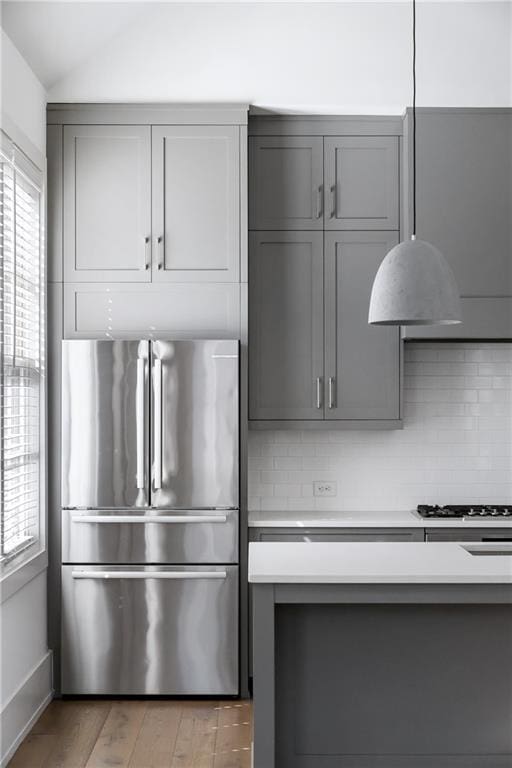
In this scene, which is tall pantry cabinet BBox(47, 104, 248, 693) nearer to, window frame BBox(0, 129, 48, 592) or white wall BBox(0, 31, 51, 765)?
window frame BBox(0, 129, 48, 592)

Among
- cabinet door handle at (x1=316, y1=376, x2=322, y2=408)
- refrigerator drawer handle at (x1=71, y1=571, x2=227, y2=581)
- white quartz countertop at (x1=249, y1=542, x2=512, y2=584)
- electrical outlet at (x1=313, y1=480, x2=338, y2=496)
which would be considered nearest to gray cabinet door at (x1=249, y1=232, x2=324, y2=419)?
cabinet door handle at (x1=316, y1=376, x2=322, y2=408)

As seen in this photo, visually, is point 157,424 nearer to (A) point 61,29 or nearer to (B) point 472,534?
(B) point 472,534

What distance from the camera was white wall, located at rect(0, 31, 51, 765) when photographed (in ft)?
11.1

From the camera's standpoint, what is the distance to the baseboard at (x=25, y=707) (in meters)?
3.32

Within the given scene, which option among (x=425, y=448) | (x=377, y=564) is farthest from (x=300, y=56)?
(x=377, y=564)

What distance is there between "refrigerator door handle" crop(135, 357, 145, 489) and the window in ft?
1.57

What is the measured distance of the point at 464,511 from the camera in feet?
14.0

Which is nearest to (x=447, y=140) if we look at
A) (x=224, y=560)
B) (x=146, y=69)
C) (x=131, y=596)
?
(x=146, y=69)

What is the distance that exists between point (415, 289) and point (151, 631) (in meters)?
2.25

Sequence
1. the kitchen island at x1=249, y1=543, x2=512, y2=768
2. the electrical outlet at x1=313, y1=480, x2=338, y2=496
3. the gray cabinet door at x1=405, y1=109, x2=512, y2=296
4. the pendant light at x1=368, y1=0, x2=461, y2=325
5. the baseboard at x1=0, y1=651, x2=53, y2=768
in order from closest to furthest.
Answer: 1. the pendant light at x1=368, y1=0, x2=461, y2=325
2. the kitchen island at x1=249, y1=543, x2=512, y2=768
3. the baseboard at x1=0, y1=651, x2=53, y2=768
4. the gray cabinet door at x1=405, y1=109, x2=512, y2=296
5. the electrical outlet at x1=313, y1=480, x2=338, y2=496

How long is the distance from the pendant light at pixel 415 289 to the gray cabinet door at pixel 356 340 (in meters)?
1.51

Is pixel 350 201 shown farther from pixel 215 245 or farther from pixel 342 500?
pixel 342 500

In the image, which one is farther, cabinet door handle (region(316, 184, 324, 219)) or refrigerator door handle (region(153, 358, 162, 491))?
cabinet door handle (region(316, 184, 324, 219))

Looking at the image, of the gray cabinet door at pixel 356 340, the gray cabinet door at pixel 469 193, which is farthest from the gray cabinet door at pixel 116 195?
the gray cabinet door at pixel 469 193
